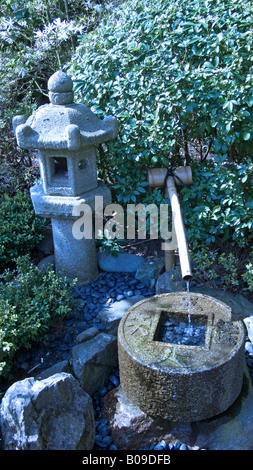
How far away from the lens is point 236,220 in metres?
3.52

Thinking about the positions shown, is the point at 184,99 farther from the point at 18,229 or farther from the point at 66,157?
the point at 18,229

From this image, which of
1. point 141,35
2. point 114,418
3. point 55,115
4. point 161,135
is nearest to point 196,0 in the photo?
point 141,35

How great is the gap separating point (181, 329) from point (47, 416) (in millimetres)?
1148

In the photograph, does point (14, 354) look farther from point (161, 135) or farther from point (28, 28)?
point (28, 28)

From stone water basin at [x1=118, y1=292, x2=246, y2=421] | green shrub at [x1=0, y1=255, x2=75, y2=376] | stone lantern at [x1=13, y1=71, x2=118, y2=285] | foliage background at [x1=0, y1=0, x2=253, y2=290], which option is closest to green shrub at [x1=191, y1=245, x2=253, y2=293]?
foliage background at [x1=0, y1=0, x2=253, y2=290]

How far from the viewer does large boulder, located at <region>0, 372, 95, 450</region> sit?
2.16 meters

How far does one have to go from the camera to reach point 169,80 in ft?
12.0

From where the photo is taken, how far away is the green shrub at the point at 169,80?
11.2 feet

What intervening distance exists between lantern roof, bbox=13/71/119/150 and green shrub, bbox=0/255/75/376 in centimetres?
108

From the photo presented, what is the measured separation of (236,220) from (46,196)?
66.3 inches

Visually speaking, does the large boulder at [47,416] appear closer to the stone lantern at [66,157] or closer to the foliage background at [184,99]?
the stone lantern at [66,157]

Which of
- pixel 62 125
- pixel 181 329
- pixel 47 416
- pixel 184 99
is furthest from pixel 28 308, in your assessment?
pixel 184 99

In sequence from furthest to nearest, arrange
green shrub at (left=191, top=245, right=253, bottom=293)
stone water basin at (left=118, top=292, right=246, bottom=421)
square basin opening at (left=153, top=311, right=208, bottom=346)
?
green shrub at (left=191, top=245, right=253, bottom=293)
square basin opening at (left=153, top=311, right=208, bottom=346)
stone water basin at (left=118, top=292, right=246, bottom=421)

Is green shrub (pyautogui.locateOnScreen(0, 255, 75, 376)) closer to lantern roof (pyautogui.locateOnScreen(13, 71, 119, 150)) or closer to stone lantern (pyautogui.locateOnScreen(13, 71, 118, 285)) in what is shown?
stone lantern (pyautogui.locateOnScreen(13, 71, 118, 285))
